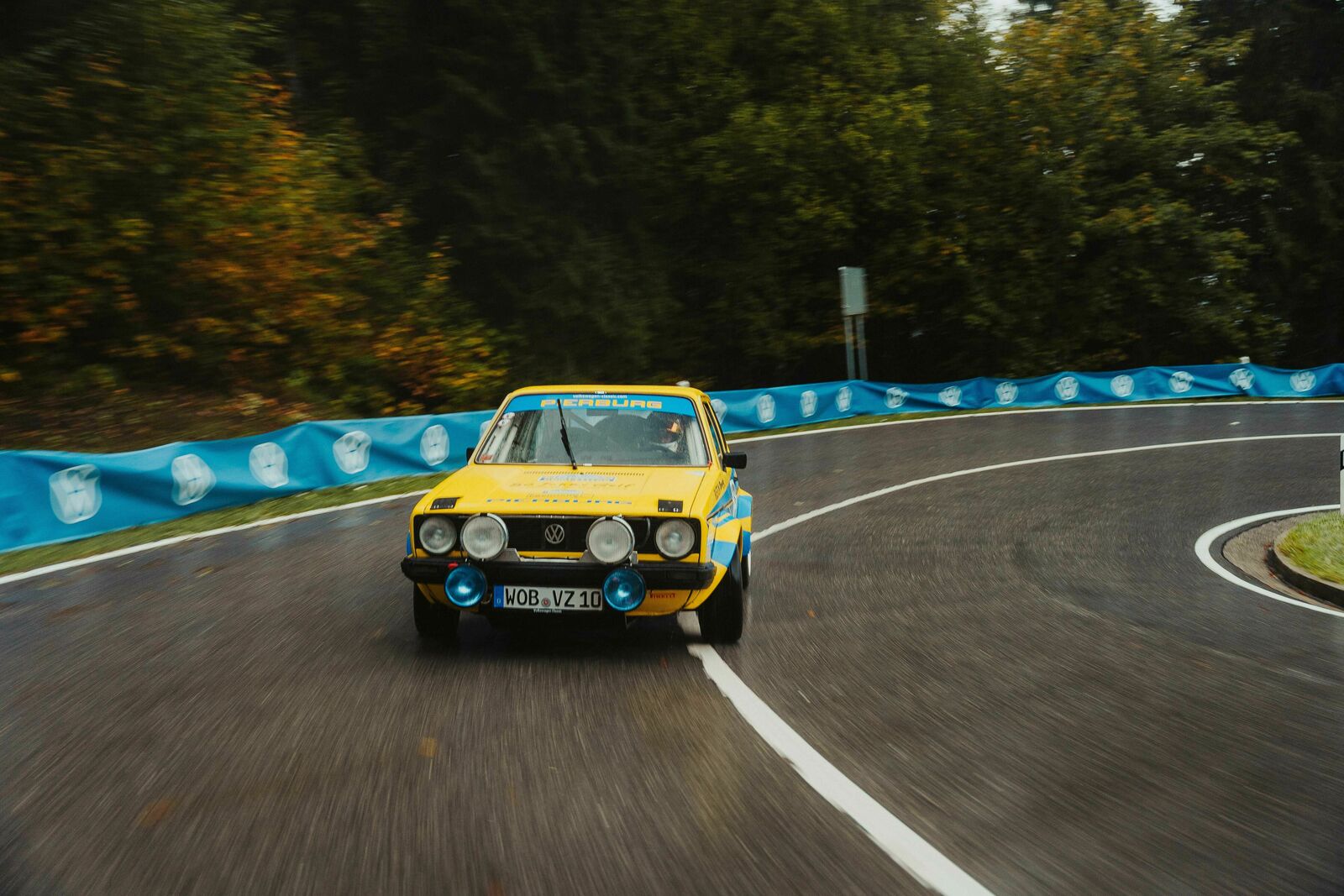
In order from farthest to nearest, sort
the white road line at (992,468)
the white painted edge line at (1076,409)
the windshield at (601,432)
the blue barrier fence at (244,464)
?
the white painted edge line at (1076,409) < the white road line at (992,468) < the blue barrier fence at (244,464) < the windshield at (601,432)

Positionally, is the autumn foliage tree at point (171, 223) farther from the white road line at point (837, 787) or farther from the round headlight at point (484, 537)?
the white road line at point (837, 787)

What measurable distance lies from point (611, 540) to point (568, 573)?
29 cm

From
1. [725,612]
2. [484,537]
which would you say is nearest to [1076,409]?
[725,612]

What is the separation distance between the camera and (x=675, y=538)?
6.18 meters

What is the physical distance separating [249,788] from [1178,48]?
41.5 meters

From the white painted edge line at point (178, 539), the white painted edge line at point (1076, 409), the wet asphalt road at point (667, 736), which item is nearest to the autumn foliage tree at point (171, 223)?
the white painted edge line at point (178, 539)

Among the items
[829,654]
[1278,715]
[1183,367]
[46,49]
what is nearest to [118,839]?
[829,654]

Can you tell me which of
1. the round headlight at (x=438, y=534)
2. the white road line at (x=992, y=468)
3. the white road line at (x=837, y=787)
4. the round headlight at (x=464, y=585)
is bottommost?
the white road line at (x=992, y=468)

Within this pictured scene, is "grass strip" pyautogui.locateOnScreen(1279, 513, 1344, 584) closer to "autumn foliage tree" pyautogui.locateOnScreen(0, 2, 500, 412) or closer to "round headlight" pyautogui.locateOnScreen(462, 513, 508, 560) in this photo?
"round headlight" pyautogui.locateOnScreen(462, 513, 508, 560)

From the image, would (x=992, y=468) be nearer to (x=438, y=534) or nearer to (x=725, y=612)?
(x=725, y=612)

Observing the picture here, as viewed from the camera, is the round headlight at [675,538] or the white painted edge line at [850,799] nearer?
the white painted edge line at [850,799]

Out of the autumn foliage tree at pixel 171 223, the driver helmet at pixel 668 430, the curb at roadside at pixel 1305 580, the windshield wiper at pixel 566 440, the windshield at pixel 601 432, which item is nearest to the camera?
the windshield wiper at pixel 566 440

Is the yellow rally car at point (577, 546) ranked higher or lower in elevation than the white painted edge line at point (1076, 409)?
higher

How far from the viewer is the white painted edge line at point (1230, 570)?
8.48 m
